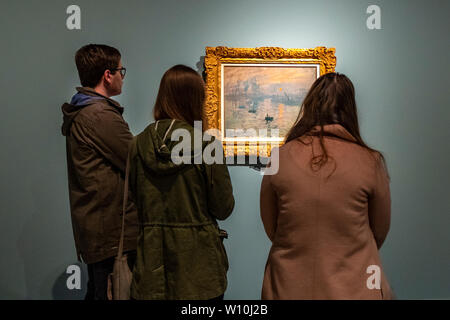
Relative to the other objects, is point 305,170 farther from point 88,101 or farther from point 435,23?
point 435,23

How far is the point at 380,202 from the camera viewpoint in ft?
4.10

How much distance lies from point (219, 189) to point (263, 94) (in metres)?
1.18

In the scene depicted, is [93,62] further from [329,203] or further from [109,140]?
[329,203]

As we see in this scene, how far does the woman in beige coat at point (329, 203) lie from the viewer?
122 centimetres

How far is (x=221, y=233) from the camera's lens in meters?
1.48

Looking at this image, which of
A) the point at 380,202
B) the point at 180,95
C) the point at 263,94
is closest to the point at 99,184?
the point at 180,95

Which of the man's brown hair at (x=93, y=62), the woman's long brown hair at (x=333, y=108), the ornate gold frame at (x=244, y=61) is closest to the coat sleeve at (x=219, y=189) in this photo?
the woman's long brown hair at (x=333, y=108)

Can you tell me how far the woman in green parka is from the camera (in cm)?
139

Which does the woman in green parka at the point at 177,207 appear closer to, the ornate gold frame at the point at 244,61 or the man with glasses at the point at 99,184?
the man with glasses at the point at 99,184

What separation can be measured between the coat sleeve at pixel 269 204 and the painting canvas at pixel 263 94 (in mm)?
1103

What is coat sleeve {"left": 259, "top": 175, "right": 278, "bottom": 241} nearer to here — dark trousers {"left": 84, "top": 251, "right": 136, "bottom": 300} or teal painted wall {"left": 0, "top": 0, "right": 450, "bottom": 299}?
dark trousers {"left": 84, "top": 251, "right": 136, "bottom": 300}

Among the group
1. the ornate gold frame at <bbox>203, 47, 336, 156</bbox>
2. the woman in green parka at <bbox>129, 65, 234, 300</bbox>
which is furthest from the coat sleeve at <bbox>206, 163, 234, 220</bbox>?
the ornate gold frame at <bbox>203, 47, 336, 156</bbox>

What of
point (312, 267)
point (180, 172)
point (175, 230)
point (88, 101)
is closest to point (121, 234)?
point (175, 230)

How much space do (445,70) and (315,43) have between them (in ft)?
2.92
